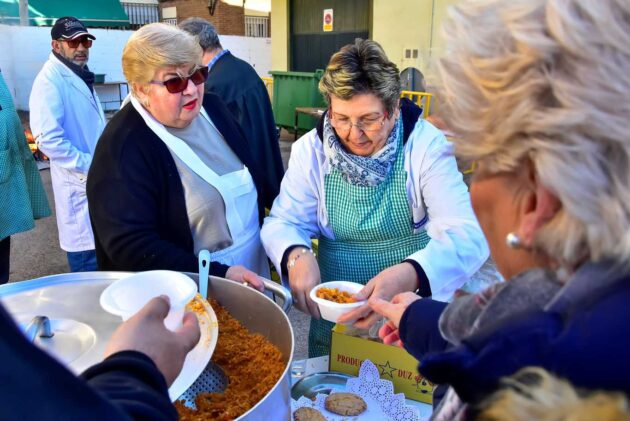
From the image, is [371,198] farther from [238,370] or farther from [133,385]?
[133,385]

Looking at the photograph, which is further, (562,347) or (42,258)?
(42,258)

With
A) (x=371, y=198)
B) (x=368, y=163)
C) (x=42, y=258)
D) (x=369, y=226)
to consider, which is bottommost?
(x=42, y=258)

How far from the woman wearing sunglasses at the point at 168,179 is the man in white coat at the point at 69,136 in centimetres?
176

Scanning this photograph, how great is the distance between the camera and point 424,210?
6.12ft

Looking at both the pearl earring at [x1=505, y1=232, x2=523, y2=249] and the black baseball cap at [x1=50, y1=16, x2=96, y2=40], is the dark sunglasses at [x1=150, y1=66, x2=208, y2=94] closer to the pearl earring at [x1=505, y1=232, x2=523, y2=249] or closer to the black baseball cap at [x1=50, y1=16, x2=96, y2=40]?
the pearl earring at [x1=505, y1=232, x2=523, y2=249]

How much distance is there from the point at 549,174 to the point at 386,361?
106cm

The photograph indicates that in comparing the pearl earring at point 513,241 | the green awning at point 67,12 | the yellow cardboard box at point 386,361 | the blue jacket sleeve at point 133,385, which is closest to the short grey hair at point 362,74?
the yellow cardboard box at point 386,361

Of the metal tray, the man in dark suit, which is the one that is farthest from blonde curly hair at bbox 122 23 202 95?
the man in dark suit

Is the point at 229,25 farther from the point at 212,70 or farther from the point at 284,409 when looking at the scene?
the point at 284,409

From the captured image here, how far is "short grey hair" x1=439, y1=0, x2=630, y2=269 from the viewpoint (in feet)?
1.85

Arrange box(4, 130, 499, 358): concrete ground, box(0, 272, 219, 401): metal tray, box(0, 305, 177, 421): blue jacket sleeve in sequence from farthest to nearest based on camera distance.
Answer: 1. box(4, 130, 499, 358): concrete ground
2. box(0, 272, 219, 401): metal tray
3. box(0, 305, 177, 421): blue jacket sleeve

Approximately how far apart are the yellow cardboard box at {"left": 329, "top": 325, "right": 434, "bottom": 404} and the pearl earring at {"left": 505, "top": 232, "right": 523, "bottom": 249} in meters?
0.86

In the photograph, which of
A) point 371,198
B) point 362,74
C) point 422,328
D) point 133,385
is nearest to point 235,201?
point 371,198

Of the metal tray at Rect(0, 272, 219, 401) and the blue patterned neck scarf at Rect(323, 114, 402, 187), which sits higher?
the blue patterned neck scarf at Rect(323, 114, 402, 187)
